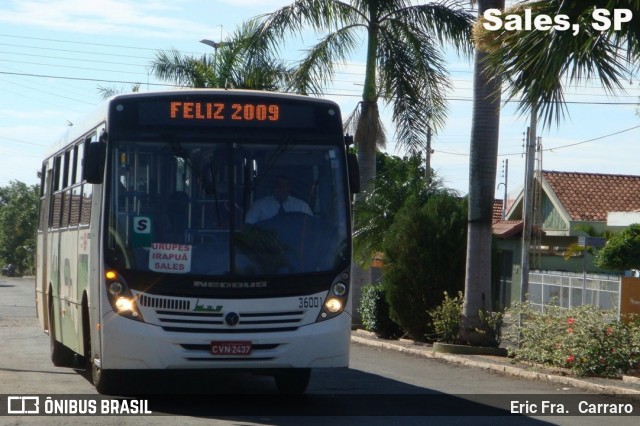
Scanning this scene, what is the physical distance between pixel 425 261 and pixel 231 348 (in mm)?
10056

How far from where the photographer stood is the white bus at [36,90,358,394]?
35.8ft

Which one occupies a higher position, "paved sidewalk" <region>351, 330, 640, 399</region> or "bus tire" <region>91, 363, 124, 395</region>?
"bus tire" <region>91, 363, 124, 395</region>

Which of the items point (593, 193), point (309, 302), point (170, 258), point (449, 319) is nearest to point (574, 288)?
point (593, 193)

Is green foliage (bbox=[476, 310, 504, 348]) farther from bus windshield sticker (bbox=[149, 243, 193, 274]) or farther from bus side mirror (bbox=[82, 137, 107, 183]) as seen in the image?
bus side mirror (bbox=[82, 137, 107, 183])

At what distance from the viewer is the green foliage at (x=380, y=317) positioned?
22.7 m

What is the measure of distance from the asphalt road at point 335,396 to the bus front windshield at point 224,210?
1.50m

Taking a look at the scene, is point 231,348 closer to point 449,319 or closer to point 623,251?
point 449,319

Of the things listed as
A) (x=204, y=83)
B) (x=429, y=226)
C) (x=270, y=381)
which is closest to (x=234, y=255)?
(x=270, y=381)

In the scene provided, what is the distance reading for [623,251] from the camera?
115 ft

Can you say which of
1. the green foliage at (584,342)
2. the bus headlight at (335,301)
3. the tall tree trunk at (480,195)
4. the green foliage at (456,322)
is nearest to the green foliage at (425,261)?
the green foliage at (456,322)

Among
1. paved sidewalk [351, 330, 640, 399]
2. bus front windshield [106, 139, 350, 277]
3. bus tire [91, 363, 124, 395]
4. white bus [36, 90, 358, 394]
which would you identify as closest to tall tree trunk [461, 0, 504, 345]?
paved sidewalk [351, 330, 640, 399]

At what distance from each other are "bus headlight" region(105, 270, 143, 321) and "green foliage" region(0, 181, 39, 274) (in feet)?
285

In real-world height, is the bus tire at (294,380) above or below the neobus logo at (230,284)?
below

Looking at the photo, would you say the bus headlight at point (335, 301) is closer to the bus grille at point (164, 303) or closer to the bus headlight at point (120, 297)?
the bus grille at point (164, 303)
